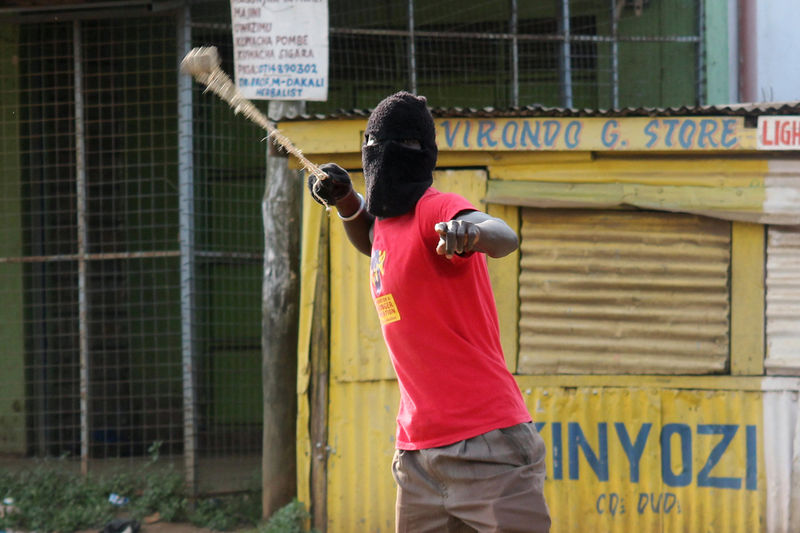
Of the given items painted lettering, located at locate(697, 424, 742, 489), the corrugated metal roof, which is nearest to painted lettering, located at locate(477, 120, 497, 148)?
the corrugated metal roof

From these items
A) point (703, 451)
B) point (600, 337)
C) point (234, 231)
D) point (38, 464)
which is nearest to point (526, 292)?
point (600, 337)

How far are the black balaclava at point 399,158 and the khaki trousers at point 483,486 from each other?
0.78m

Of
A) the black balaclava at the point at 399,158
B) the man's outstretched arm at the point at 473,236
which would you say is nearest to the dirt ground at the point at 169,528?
the black balaclava at the point at 399,158

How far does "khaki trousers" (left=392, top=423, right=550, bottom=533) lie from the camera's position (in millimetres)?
2684

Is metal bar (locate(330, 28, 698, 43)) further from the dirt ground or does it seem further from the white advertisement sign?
the dirt ground

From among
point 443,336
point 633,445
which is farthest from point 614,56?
point 443,336

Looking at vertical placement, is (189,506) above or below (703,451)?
below

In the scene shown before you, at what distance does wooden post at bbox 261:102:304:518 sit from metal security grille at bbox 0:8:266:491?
2.80ft

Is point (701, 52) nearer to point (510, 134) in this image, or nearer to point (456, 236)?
point (510, 134)

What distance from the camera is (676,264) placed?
17.7 feet

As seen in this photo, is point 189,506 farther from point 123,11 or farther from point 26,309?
point 123,11

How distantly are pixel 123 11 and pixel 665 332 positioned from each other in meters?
4.60

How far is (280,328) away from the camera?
6223mm

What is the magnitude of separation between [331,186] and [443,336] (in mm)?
759
